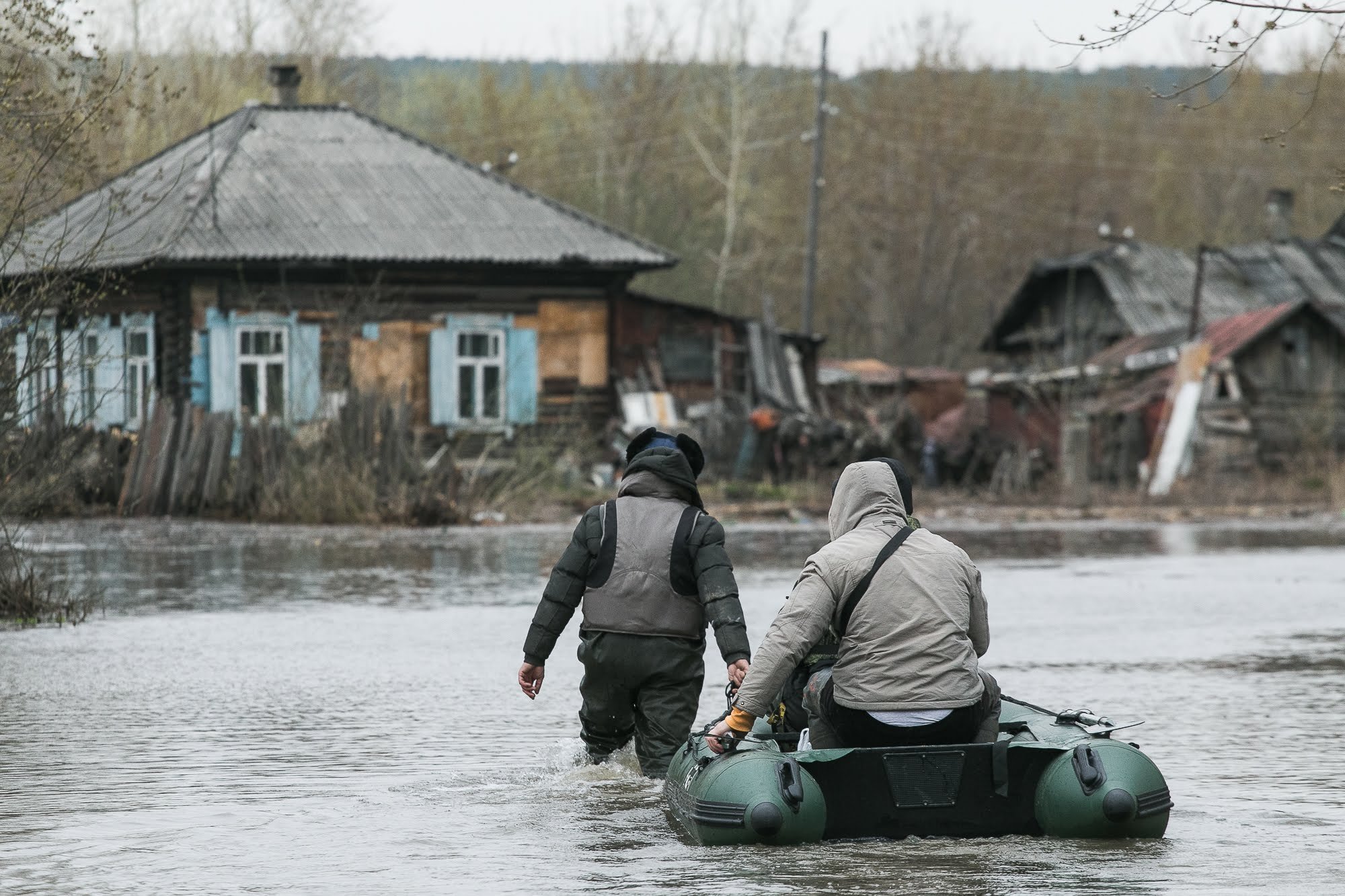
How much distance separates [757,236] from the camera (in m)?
60.9

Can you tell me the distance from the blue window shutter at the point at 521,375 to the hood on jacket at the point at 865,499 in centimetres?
2662

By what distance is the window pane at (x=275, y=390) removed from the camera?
2680 cm

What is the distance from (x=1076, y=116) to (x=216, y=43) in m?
30.6

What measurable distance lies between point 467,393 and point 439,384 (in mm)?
616

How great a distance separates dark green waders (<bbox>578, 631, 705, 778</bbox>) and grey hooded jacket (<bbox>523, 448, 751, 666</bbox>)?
7 cm

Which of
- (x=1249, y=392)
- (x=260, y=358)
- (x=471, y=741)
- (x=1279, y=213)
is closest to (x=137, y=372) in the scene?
(x=260, y=358)

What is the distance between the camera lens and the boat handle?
667 centimetres

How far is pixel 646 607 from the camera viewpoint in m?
7.77

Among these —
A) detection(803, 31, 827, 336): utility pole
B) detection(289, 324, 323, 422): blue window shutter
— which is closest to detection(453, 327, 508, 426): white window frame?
detection(289, 324, 323, 422): blue window shutter

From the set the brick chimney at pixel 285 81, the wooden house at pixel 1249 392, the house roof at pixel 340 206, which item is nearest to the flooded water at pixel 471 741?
the house roof at pixel 340 206

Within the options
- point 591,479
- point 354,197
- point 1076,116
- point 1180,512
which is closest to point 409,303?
point 354,197

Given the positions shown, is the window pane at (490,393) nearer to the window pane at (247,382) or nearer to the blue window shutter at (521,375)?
the blue window shutter at (521,375)

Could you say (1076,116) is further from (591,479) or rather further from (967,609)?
(967,609)

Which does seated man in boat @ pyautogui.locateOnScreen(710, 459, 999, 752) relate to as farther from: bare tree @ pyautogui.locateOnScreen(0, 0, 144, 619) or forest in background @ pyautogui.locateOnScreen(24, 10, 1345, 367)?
forest in background @ pyautogui.locateOnScreen(24, 10, 1345, 367)
